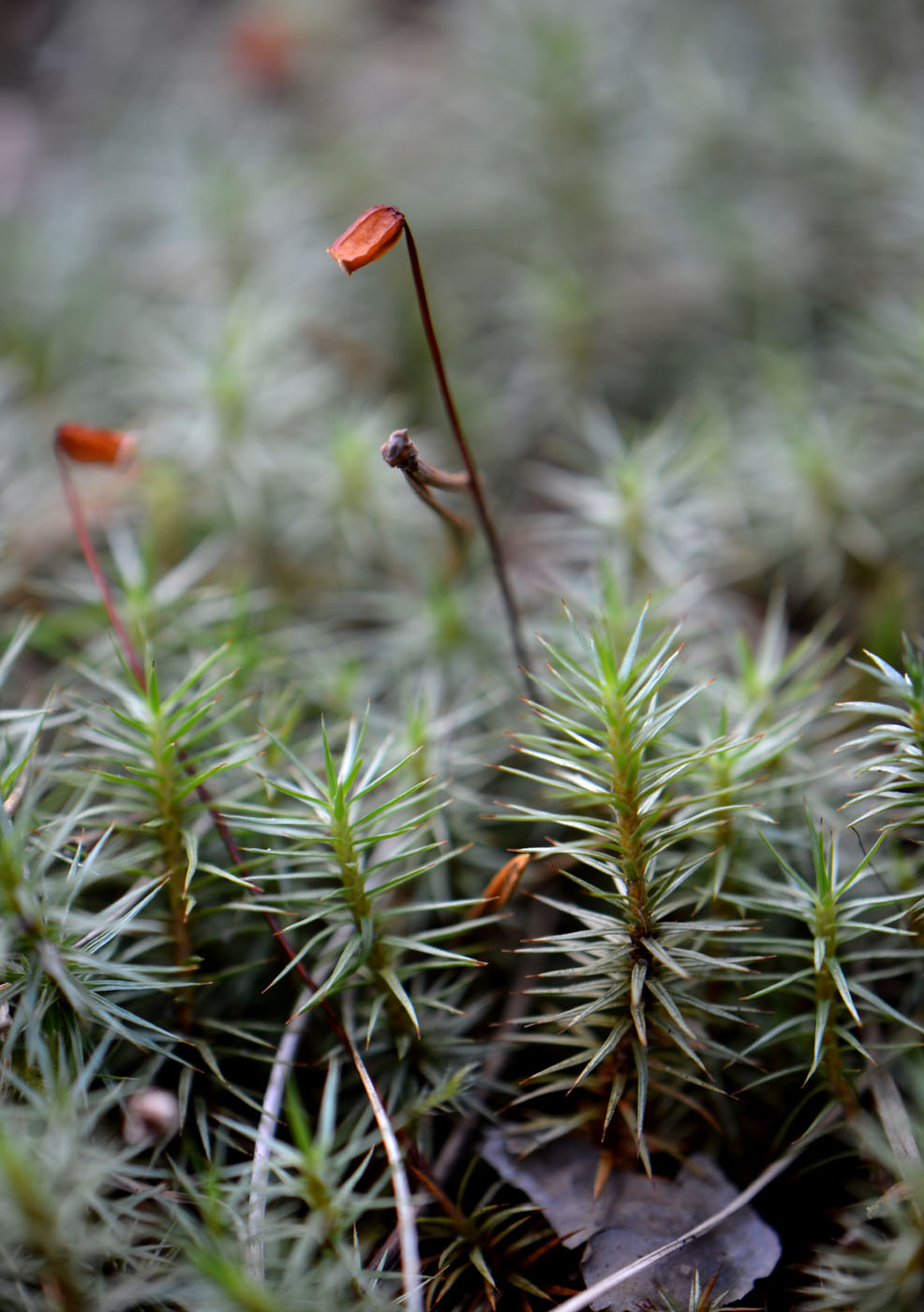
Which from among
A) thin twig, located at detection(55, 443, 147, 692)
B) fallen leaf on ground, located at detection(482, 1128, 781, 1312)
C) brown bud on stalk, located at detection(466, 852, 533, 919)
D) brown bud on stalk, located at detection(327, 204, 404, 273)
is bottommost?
fallen leaf on ground, located at detection(482, 1128, 781, 1312)

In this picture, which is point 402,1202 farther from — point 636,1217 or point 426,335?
point 426,335

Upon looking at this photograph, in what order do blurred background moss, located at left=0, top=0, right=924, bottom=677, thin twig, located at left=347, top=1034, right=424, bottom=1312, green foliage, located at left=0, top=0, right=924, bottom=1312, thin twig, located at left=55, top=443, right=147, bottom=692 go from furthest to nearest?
1. blurred background moss, located at left=0, top=0, right=924, bottom=677
2. thin twig, located at left=55, top=443, right=147, bottom=692
3. green foliage, located at left=0, top=0, right=924, bottom=1312
4. thin twig, located at left=347, top=1034, right=424, bottom=1312

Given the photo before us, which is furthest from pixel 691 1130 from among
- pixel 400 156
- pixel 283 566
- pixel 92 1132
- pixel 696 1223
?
Result: pixel 400 156

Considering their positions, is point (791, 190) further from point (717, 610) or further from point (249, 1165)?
point (249, 1165)

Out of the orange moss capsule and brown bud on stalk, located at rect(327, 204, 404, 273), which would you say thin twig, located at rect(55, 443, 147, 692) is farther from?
brown bud on stalk, located at rect(327, 204, 404, 273)

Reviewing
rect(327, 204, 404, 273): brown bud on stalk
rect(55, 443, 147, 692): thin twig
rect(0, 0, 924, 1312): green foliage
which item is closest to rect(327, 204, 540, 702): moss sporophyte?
rect(327, 204, 404, 273): brown bud on stalk
